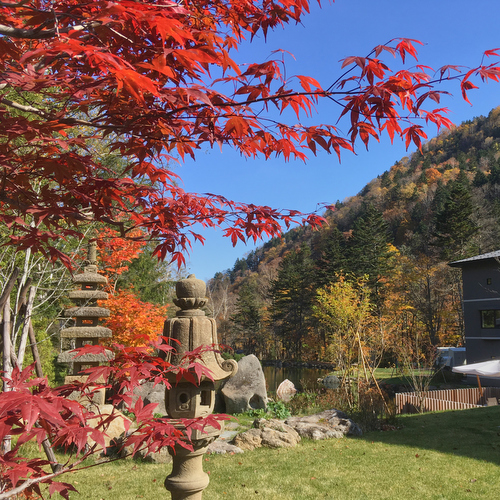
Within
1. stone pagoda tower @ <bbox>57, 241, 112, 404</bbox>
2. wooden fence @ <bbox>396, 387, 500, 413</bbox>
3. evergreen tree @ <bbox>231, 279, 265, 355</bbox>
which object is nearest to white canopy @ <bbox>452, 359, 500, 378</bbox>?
wooden fence @ <bbox>396, 387, 500, 413</bbox>

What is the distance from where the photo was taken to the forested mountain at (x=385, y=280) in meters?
29.4

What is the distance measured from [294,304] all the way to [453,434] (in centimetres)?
3351

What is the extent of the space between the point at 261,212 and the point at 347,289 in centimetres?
2339

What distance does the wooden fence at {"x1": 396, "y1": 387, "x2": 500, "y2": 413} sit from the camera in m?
13.2

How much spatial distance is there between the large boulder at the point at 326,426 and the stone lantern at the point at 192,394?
5.85 meters

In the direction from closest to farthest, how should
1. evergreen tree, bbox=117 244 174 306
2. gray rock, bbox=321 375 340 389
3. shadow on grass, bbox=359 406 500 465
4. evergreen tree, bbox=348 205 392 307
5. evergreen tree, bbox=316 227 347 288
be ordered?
shadow on grass, bbox=359 406 500 465
evergreen tree, bbox=117 244 174 306
gray rock, bbox=321 375 340 389
evergreen tree, bbox=348 205 392 307
evergreen tree, bbox=316 227 347 288

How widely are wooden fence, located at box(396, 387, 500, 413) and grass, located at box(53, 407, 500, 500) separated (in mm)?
4567

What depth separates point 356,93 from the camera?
6.54 ft

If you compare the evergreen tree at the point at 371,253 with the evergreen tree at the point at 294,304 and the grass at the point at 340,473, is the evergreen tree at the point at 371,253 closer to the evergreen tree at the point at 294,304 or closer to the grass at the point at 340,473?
the evergreen tree at the point at 294,304

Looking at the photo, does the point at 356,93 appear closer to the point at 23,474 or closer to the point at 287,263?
the point at 23,474

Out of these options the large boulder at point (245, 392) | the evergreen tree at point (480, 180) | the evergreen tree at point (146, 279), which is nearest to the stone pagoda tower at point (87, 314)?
the large boulder at point (245, 392)

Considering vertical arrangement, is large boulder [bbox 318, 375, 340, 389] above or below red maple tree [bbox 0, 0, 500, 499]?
below

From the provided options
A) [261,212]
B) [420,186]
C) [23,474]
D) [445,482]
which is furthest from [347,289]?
[420,186]

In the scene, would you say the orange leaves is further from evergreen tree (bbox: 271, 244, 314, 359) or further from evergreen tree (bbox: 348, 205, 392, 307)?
evergreen tree (bbox: 271, 244, 314, 359)
